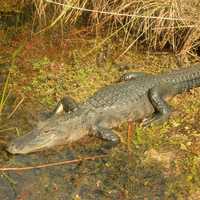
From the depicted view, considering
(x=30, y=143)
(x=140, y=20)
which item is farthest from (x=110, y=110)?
(x=140, y=20)

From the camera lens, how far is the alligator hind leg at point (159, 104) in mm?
5664

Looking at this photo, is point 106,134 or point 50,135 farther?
→ point 106,134

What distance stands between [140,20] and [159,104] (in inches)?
55.8

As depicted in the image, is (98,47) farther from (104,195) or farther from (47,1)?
(104,195)

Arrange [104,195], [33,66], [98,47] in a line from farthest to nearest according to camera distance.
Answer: [98,47], [33,66], [104,195]

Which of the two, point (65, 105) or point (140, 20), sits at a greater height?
point (140, 20)

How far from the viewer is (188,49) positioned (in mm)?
6668

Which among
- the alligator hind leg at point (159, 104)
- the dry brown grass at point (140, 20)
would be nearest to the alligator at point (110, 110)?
the alligator hind leg at point (159, 104)

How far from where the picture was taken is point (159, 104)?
5770 mm

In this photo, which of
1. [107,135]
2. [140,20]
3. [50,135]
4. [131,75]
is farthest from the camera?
[140,20]

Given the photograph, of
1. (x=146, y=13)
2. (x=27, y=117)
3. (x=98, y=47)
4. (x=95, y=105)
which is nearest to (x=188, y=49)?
(x=146, y=13)

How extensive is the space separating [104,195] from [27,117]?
4.40 feet

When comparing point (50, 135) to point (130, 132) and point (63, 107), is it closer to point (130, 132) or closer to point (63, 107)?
point (63, 107)

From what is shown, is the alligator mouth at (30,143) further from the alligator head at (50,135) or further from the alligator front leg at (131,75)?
the alligator front leg at (131,75)
